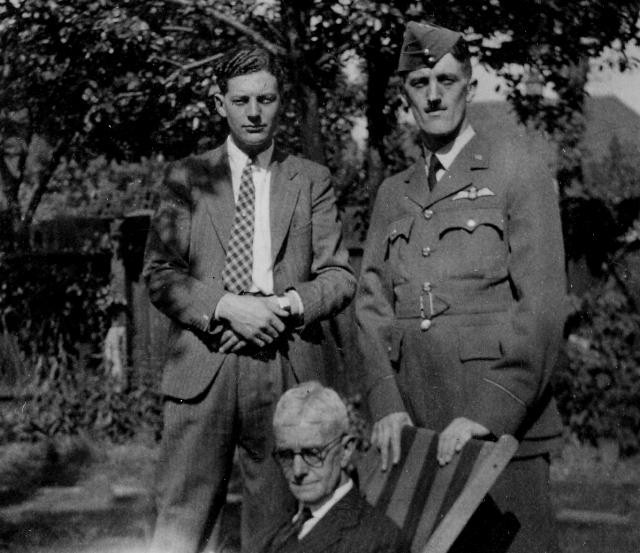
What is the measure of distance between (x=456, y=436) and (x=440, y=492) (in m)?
0.15

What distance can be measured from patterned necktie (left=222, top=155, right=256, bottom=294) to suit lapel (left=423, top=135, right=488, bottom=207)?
0.61 meters

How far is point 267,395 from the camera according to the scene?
3.10 metres

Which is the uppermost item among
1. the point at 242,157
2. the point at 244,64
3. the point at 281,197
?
the point at 244,64

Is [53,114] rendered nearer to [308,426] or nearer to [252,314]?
[252,314]

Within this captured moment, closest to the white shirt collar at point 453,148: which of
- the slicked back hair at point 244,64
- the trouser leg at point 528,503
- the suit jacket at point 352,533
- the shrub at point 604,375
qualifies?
the slicked back hair at point 244,64

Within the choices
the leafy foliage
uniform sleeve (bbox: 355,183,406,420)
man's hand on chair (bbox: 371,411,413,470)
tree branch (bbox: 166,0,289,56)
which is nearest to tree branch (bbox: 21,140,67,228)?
the leafy foliage

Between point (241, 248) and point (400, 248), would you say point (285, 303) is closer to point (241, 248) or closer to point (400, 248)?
point (241, 248)

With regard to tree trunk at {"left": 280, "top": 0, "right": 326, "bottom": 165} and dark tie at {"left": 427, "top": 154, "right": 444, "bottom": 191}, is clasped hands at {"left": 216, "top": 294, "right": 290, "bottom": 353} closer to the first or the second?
dark tie at {"left": 427, "top": 154, "right": 444, "bottom": 191}

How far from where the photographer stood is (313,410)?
2609 mm

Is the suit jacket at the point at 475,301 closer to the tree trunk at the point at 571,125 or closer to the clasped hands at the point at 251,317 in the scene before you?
the clasped hands at the point at 251,317

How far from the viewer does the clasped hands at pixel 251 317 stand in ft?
9.98

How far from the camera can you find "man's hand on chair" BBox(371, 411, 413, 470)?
2.74 meters

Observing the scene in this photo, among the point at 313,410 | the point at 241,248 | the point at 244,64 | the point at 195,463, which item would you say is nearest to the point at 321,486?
the point at 313,410

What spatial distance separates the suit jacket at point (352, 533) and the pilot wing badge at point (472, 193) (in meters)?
0.89
